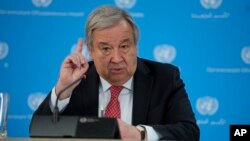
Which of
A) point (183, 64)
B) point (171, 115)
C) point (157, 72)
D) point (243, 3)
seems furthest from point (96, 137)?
point (243, 3)

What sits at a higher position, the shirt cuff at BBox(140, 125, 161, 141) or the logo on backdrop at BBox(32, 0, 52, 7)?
the logo on backdrop at BBox(32, 0, 52, 7)

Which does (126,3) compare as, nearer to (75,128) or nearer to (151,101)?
(151,101)

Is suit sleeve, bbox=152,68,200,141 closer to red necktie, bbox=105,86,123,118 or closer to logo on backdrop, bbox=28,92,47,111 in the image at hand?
red necktie, bbox=105,86,123,118

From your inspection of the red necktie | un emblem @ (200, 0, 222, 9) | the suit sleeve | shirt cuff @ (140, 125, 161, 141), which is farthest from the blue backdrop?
shirt cuff @ (140, 125, 161, 141)

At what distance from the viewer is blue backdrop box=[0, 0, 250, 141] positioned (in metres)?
4.58

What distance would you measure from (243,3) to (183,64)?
81 centimetres

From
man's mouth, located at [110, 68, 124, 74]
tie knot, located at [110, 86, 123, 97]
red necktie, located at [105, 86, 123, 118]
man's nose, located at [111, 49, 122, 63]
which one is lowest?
red necktie, located at [105, 86, 123, 118]

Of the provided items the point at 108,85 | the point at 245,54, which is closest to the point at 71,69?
the point at 108,85

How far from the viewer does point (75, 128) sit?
185 cm

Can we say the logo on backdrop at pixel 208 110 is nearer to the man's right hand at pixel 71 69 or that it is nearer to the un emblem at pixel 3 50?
the un emblem at pixel 3 50

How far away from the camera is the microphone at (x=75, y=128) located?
1.81 metres

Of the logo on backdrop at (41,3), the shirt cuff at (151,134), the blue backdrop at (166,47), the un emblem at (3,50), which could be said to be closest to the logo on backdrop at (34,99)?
the blue backdrop at (166,47)

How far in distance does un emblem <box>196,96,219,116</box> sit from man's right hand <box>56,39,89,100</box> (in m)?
2.17

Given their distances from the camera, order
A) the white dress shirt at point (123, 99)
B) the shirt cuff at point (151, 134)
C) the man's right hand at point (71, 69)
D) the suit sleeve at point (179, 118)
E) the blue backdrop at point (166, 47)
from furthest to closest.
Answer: the blue backdrop at point (166, 47) < the white dress shirt at point (123, 99) < the man's right hand at point (71, 69) < the suit sleeve at point (179, 118) < the shirt cuff at point (151, 134)
